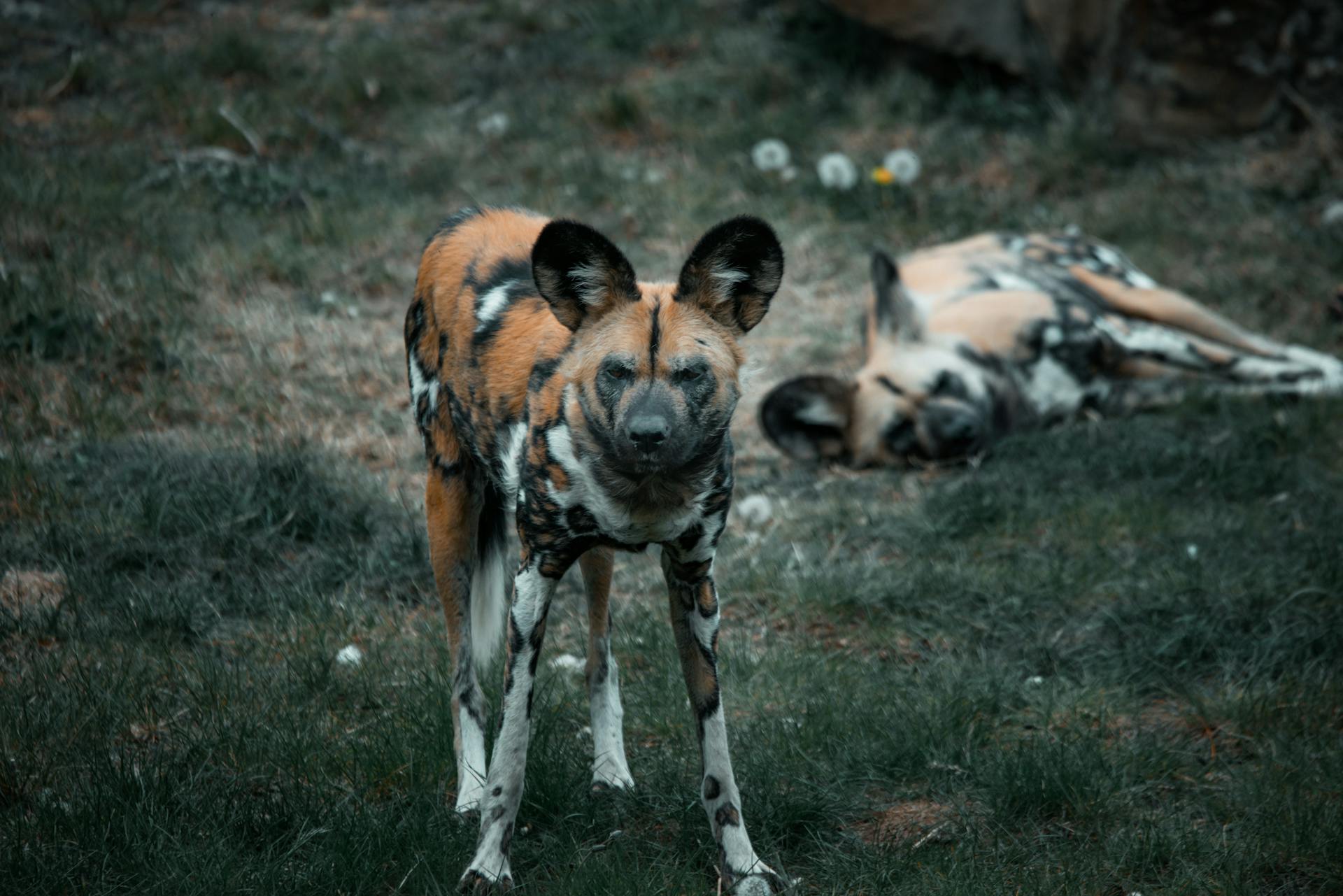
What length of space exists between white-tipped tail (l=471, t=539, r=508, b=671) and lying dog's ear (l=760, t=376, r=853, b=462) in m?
2.41

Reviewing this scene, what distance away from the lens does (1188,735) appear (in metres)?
3.32

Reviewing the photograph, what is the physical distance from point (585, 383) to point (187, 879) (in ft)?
3.88

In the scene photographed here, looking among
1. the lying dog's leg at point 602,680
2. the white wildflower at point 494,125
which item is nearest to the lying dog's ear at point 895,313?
the white wildflower at point 494,125

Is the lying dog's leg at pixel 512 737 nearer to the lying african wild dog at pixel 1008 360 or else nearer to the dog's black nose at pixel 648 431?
the dog's black nose at pixel 648 431

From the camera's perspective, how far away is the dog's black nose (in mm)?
2227

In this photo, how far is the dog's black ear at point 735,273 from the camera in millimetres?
2391

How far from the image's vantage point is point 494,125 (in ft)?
26.0

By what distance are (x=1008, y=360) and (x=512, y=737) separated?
395 cm

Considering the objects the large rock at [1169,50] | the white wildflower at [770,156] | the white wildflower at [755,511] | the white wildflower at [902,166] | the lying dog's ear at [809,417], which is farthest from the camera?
the white wildflower at [770,156]

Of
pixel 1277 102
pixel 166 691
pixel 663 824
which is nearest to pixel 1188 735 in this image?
pixel 663 824

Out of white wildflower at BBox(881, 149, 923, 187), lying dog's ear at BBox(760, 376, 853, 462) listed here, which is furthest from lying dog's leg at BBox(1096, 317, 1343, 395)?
white wildflower at BBox(881, 149, 923, 187)

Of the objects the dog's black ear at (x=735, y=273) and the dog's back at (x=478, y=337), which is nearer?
the dog's black ear at (x=735, y=273)

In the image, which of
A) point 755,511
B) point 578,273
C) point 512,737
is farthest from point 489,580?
point 755,511

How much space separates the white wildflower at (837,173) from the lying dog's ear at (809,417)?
7.36ft
